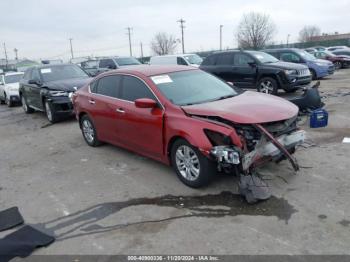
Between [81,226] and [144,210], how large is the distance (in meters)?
0.77

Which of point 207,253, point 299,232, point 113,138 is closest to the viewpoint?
point 207,253

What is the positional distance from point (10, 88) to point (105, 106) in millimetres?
11248

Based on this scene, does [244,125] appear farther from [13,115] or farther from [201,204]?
[13,115]

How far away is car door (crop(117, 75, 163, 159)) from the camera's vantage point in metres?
5.39

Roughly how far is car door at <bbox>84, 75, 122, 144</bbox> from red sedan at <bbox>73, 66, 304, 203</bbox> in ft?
0.06

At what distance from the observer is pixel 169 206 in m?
4.59

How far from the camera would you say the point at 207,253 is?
11.5ft

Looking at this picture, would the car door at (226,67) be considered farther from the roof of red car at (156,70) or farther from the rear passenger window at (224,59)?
the roof of red car at (156,70)

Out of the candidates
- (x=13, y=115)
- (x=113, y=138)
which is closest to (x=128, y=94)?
(x=113, y=138)

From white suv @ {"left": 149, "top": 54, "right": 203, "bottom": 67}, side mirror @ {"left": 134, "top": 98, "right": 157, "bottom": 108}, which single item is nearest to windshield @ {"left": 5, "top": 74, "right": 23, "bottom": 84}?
white suv @ {"left": 149, "top": 54, "right": 203, "bottom": 67}

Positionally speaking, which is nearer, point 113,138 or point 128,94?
point 128,94

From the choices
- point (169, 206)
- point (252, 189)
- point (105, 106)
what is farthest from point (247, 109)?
point (105, 106)

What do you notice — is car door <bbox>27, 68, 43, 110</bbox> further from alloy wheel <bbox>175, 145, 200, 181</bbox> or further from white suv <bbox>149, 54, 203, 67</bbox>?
white suv <bbox>149, 54, 203, 67</bbox>

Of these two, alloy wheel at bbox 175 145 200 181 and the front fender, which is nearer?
the front fender
